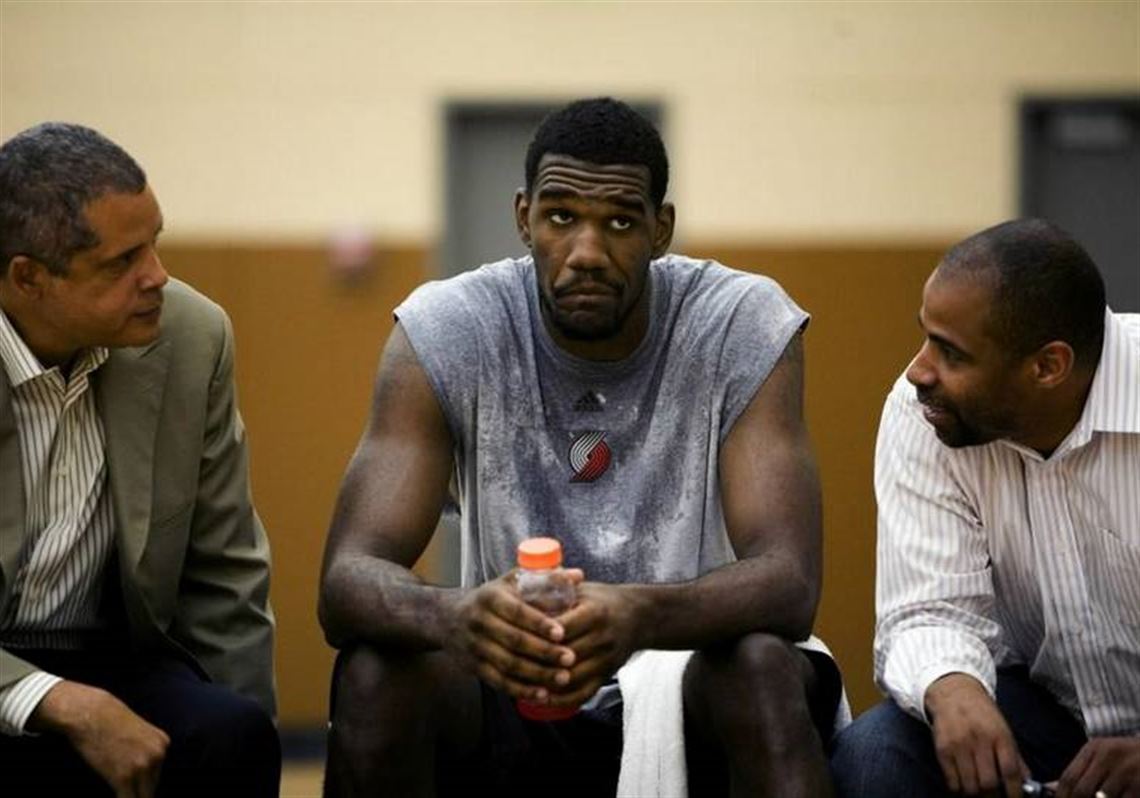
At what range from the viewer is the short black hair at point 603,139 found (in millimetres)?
4215

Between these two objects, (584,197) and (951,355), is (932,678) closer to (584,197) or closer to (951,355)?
(951,355)

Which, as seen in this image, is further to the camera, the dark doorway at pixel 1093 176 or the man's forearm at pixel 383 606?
the dark doorway at pixel 1093 176

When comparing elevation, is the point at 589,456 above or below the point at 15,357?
below

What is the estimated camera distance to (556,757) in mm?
4070

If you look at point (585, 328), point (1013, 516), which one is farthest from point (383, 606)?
point (1013, 516)

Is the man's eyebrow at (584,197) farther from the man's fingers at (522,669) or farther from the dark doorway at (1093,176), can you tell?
the dark doorway at (1093,176)

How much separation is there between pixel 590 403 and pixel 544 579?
0.62 metres

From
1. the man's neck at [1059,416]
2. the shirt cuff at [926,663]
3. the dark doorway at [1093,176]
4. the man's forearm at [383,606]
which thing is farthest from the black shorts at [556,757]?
the dark doorway at [1093,176]

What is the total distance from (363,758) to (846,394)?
3623 mm

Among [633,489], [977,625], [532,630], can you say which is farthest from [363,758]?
[977,625]

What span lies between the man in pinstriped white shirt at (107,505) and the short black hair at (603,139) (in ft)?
2.32

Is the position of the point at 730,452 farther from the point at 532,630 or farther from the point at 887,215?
the point at 887,215

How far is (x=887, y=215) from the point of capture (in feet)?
23.8

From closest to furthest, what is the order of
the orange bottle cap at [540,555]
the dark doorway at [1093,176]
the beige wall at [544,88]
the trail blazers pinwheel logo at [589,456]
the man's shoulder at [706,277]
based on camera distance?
the orange bottle cap at [540,555], the trail blazers pinwheel logo at [589,456], the man's shoulder at [706,277], the beige wall at [544,88], the dark doorway at [1093,176]
